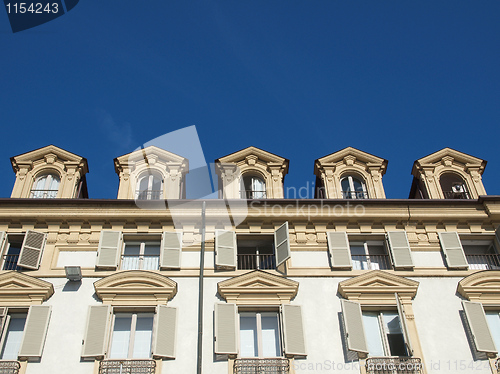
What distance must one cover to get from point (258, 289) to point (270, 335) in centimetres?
151

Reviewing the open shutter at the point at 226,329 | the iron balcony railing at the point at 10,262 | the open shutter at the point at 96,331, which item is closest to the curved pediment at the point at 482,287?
→ the open shutter at the point at 226,329

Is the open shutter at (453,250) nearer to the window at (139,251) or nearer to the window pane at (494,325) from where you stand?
the window pane at (494,325)

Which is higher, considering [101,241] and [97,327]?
[101,241]

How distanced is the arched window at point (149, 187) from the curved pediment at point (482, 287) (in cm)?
1091

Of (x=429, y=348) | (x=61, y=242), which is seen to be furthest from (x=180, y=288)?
(x=429, y=348)

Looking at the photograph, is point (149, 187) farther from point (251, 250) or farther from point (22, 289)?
point (22, 289)

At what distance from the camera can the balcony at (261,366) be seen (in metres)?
17.1

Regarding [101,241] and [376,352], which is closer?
[376,352]

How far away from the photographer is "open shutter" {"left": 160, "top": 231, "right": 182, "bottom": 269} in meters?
19.8

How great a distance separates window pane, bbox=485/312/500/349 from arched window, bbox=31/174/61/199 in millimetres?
15465

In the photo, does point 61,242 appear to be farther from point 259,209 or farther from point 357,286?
point 357,286

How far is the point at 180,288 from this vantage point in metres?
19.2

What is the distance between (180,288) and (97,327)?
2.84 metres

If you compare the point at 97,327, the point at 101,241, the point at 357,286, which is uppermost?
the point at 101,241
